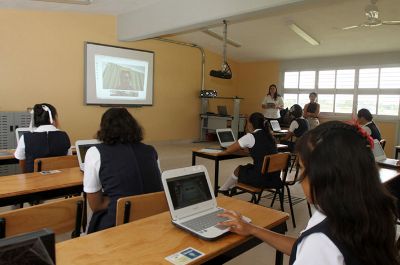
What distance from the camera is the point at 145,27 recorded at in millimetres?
6188

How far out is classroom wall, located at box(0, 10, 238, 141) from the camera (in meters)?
6.09

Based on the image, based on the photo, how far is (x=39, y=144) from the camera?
3.09 metres

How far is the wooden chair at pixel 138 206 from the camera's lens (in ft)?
5.41

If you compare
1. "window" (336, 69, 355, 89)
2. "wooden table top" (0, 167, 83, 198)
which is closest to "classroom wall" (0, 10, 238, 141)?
"window" (336, 69, 355, 89)

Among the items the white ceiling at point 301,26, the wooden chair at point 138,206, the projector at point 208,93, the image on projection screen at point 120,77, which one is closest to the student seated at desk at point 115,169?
the wooden chair at point 138,206

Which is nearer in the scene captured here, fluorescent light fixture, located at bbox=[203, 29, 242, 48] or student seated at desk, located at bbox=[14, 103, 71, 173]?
student seated at desk, located at bbox=[14, 103, 71, 173]

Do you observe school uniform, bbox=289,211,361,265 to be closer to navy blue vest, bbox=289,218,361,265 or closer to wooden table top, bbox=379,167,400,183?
navy blue vest, bbox=289,218,361,265

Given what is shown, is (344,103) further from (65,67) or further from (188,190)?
(188,190)

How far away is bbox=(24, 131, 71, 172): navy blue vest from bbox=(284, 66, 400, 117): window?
24.1 feet

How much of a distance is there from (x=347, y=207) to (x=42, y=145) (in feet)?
9.59

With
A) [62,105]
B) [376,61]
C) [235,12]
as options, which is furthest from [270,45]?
[62,105]

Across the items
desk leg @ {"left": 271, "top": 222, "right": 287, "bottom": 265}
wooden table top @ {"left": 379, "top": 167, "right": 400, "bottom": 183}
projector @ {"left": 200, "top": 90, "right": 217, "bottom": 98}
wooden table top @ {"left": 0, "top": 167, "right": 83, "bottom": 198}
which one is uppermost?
projector @ {"left": 200, "top": 90, "right": 217, "bottom": 98}

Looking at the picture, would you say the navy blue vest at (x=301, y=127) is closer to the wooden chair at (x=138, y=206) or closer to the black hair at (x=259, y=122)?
the black hair at (x=259, y=122)

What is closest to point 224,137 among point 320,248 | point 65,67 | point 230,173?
point 230,173
